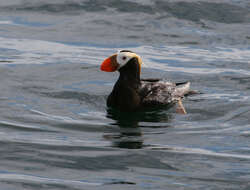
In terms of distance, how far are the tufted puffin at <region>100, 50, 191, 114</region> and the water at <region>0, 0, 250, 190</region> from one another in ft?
0.80

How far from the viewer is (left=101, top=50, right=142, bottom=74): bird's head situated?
36.3 ft

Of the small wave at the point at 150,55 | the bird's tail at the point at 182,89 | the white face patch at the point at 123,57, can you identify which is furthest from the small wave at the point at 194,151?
the small wave at the point at 150,55

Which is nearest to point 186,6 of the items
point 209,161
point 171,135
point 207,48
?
point 207,48

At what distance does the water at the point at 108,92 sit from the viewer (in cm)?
753

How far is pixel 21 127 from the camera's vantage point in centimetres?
977

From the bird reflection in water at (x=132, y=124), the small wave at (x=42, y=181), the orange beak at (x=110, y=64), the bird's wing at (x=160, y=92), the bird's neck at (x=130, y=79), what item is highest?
the orange beak at (x=110, y=64)

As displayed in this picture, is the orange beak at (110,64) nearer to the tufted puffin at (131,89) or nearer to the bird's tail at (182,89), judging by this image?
the tufted puffin at (131,89)

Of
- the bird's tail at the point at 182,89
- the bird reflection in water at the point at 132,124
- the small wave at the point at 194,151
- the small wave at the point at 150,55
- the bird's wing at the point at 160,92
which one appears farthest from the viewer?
the small wave at the point at 150,55

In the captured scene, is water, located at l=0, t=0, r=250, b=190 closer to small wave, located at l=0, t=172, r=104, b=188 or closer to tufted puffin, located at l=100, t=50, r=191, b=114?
small wave, located at l=0, t=172, r=104, b=188

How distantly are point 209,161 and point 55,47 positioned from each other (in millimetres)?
8952

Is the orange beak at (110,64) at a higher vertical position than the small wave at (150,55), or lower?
higher

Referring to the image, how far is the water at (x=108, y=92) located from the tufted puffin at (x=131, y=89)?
242 mm

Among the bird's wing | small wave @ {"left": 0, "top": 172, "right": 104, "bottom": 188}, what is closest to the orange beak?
the bird's wing

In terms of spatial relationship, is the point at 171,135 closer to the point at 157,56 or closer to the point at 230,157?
the point at 230,157
